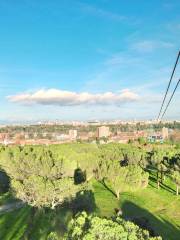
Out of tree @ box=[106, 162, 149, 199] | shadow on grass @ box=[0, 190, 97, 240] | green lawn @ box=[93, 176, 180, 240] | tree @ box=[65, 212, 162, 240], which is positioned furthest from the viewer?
tree @ box=[106, 162, 149, 199]

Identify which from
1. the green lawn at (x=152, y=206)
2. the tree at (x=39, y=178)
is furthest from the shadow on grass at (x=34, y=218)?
the green lawn at (x=152, y=206)

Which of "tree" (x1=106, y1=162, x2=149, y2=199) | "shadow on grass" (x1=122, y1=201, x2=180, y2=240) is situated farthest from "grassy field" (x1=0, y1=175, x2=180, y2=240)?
"tree" (x1=106, y1=162, x2=149, y2=199)

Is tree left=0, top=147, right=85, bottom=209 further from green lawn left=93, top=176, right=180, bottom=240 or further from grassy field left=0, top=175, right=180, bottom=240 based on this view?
green lawn left=93, top=176, right=180, bottom=240

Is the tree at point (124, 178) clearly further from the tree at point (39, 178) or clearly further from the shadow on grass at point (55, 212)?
the shadow on grass at point (55, 212)

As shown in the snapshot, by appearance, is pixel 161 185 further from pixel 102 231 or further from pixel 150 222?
pixel 102 231

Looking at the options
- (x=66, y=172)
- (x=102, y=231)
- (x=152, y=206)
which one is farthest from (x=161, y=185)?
(x=102, y=231)
